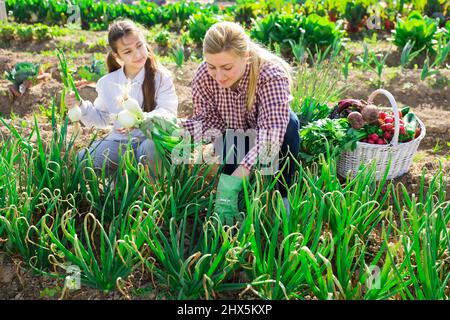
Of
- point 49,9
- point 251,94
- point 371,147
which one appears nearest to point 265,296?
point 251,94

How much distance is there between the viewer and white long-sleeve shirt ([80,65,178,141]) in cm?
267

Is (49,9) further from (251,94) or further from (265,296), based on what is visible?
(265,296)

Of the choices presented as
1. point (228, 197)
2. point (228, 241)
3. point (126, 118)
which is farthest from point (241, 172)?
point (126, 118)

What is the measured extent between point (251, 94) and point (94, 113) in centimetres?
78

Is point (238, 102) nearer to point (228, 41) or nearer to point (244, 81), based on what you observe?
point (244, 81)

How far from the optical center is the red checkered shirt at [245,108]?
7.35 feet

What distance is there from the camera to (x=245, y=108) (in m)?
2.47

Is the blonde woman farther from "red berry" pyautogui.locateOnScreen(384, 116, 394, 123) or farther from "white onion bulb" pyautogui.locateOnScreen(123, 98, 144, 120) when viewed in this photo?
"red berry" pyautogui.locateOnScreen(384, 116, 394, 123)

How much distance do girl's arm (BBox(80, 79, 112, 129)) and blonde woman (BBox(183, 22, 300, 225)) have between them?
1.50 feet

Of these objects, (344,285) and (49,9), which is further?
(49,9)

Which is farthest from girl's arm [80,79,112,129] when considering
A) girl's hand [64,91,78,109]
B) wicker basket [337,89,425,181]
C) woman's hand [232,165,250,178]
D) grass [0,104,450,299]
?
wicker basket [337,89,425,181]

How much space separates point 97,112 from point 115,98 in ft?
0.35

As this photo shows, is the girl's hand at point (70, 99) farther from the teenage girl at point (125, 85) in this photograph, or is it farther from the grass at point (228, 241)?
the grass at point (228, 241)
